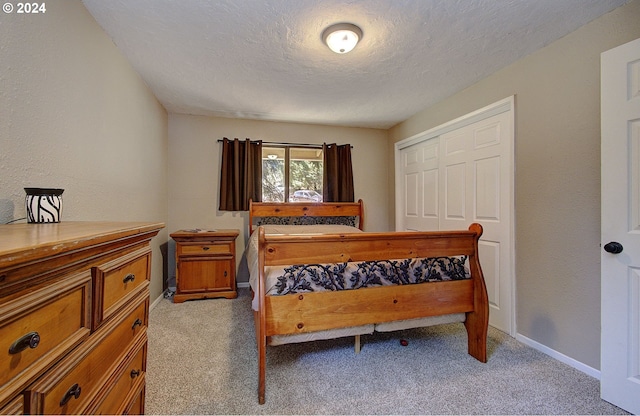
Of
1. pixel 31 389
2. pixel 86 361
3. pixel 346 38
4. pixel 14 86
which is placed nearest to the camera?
pixel 31 389

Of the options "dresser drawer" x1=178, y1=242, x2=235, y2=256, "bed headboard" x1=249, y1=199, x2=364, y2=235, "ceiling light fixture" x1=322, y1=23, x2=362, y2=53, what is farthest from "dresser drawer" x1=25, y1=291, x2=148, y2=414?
"bed headboard" x1=249, y1=199, x2=364, y2=235

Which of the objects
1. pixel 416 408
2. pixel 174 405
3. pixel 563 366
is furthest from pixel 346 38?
pixel 563 366

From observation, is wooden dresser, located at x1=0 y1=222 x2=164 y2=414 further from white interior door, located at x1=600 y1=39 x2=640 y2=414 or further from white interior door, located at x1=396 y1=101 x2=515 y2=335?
white interior door, located at x1=396 y1=101 x2=515 y2=335

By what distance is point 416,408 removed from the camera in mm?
1449

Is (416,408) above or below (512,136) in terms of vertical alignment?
below

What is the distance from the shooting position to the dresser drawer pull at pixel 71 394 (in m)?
0.65

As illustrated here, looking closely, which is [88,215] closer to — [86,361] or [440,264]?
[86,361]

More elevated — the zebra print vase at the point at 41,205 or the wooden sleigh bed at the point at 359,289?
the zebra print vase at the point at 41,205

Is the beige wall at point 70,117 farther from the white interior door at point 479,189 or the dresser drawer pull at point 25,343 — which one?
the white interior door at point 479,189

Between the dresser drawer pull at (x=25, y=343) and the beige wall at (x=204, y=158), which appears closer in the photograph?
the dresser drawer pull at (x=25, y=343)

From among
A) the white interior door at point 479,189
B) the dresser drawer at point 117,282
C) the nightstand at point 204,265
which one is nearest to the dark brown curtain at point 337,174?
the white interior door at point 479,189

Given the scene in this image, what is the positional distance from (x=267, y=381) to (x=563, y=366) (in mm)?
2057

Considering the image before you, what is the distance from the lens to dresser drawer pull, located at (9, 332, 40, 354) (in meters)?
0.51

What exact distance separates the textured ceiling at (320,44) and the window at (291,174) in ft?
3.00
